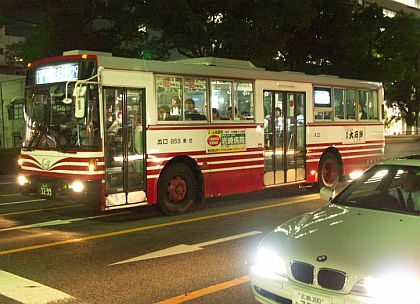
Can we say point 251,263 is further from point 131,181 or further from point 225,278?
point 131,181

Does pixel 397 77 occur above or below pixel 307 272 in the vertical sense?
above

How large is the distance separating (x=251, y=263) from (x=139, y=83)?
18.5 feet

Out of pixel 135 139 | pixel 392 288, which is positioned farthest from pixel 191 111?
pixel 392 288

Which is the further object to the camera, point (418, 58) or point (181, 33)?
point (418, 58)

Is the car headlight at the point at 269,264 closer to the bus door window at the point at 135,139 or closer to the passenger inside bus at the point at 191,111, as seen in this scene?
the bus door window at the point at 135,139

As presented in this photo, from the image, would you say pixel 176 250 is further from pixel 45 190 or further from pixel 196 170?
pixel 196 170

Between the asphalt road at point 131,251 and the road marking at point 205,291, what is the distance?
0.01m

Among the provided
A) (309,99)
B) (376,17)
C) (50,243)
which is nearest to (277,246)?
(50,243)

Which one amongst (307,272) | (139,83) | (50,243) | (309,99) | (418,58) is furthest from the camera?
(418,58)

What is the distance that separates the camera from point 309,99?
1345cm

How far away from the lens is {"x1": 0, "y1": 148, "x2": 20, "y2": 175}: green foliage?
Answer: 18703 mm

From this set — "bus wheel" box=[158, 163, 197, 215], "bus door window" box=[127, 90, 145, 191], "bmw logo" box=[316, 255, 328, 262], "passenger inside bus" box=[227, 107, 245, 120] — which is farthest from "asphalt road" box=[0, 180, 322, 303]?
"passenger inside bus" box=[227, 107, 245, 120]

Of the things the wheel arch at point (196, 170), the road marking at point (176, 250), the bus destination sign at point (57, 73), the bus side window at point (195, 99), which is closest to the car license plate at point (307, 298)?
the road marking at point (176, 250)

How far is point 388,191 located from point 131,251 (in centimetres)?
373
